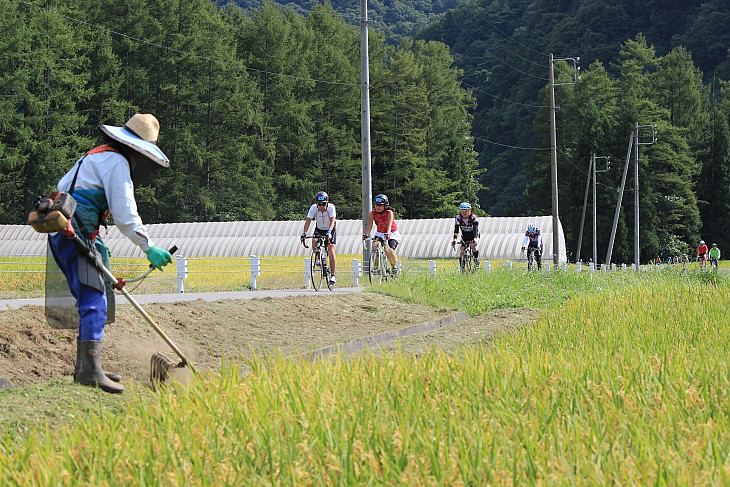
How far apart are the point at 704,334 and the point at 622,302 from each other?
5083mm

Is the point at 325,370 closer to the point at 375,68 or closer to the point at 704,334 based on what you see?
the point at 704,334

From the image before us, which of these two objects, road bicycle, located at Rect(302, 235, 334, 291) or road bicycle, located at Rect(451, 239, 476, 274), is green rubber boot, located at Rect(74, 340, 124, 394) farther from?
road bicycle, located at Rect(451, 239, 476, 274)

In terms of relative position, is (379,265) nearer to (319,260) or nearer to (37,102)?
(319,260)

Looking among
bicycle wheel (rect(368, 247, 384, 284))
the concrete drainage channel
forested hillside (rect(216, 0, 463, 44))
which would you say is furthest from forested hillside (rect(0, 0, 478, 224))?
forested hillside (rect(216, 0, 463, 44))

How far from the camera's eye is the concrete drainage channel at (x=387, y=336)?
9.87 metres

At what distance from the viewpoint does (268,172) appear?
7625 centimetres

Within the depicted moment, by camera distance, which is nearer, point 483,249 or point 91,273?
point 91,273

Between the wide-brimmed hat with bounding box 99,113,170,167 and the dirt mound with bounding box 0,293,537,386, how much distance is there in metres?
1.50

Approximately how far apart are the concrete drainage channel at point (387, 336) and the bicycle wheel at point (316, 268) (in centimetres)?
388

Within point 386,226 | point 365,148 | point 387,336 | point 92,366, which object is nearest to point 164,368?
point 92,366

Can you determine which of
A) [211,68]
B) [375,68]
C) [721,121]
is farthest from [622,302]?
[721,121]

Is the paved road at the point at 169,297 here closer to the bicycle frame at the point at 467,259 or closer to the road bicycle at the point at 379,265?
the road bicycle at the point at 379,265

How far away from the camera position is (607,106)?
325 feet

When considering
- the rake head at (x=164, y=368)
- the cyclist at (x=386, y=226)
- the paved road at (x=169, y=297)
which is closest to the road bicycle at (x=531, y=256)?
the cyclist at (x=386, y=226)
